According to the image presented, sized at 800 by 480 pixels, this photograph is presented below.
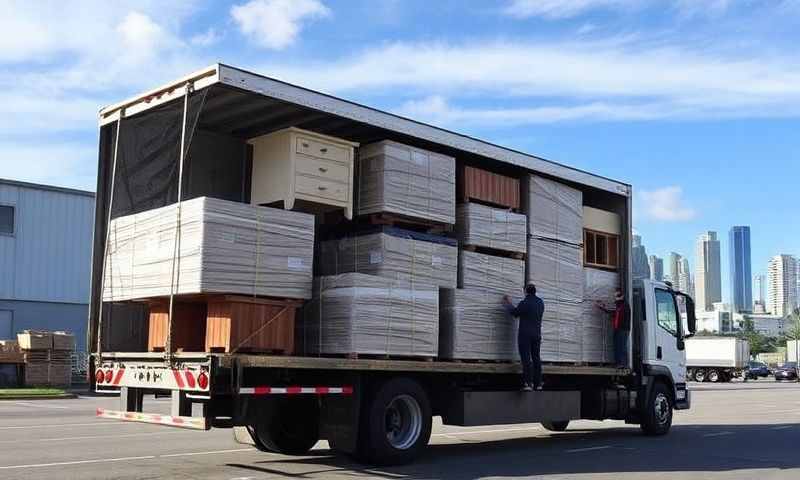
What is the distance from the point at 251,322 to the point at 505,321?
159 inches

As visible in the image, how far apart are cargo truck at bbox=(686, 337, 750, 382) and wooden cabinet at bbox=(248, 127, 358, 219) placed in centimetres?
4853

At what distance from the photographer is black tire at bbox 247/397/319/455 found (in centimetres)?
1030

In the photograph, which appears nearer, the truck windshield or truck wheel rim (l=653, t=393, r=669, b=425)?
truck wheel rim (l=653, t=393, r=669, b=425)

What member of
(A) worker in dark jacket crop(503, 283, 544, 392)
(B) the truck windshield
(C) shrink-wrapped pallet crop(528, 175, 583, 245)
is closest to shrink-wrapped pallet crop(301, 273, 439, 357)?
(A) worker in dark jacket crop(503, 283, 544, 392)

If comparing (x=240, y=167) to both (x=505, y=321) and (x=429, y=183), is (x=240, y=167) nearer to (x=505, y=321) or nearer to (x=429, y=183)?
(x=429, y=183)

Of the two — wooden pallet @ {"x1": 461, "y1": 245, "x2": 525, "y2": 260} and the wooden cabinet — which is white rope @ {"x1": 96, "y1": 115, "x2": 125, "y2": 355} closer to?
the wooden cabinet

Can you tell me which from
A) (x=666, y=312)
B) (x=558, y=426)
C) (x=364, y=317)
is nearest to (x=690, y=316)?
(x=666, y=312)

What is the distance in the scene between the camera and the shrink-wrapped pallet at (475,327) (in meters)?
11.1

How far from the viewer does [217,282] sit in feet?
29.0

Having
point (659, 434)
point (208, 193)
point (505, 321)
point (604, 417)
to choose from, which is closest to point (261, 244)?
point (208, 193)

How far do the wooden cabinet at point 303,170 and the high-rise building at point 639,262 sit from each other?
626cm

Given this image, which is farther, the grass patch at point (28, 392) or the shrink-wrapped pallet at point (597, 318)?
the grass patch at point (28, 392)

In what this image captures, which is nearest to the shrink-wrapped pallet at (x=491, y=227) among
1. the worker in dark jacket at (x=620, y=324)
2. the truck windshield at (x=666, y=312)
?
the worker in dark jacket at (x=620, y=324)

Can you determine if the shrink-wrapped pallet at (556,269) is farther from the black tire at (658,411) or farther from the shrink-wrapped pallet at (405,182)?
the black tire at (658,411)
